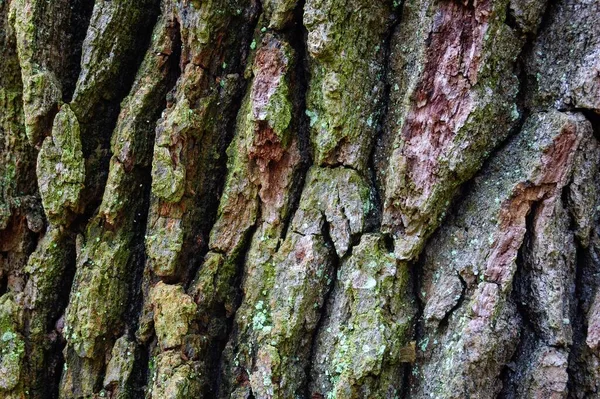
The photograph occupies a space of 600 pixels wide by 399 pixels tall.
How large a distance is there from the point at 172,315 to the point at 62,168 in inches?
45.8

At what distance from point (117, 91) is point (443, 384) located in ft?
8.64

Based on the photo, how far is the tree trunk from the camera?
258 centimetres

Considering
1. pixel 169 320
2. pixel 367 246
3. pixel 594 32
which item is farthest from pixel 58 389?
pixel 594 32

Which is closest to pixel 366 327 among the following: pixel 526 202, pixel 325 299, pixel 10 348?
pixel 325 299

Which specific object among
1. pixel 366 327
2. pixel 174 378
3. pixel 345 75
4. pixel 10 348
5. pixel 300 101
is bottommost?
pixel 10 348

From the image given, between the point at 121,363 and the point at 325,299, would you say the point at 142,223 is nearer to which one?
the point at 121,363

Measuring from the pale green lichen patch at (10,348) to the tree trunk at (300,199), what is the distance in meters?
0.01

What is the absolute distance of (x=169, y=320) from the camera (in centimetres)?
290

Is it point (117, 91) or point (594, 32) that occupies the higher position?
point (594, 32)

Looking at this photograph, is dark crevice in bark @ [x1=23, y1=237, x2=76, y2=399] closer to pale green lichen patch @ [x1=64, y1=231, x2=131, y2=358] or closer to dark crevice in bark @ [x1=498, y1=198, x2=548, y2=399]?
pale green lichen patch @ [x1=64, y1=231, x2=131, y2=358]

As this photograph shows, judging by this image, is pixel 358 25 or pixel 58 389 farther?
pixel 58 389

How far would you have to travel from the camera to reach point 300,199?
2.94 meters

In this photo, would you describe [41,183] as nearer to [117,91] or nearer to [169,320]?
[117,91]

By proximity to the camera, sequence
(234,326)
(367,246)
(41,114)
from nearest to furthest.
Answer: (367,246) < (234,326) < (41,114)
